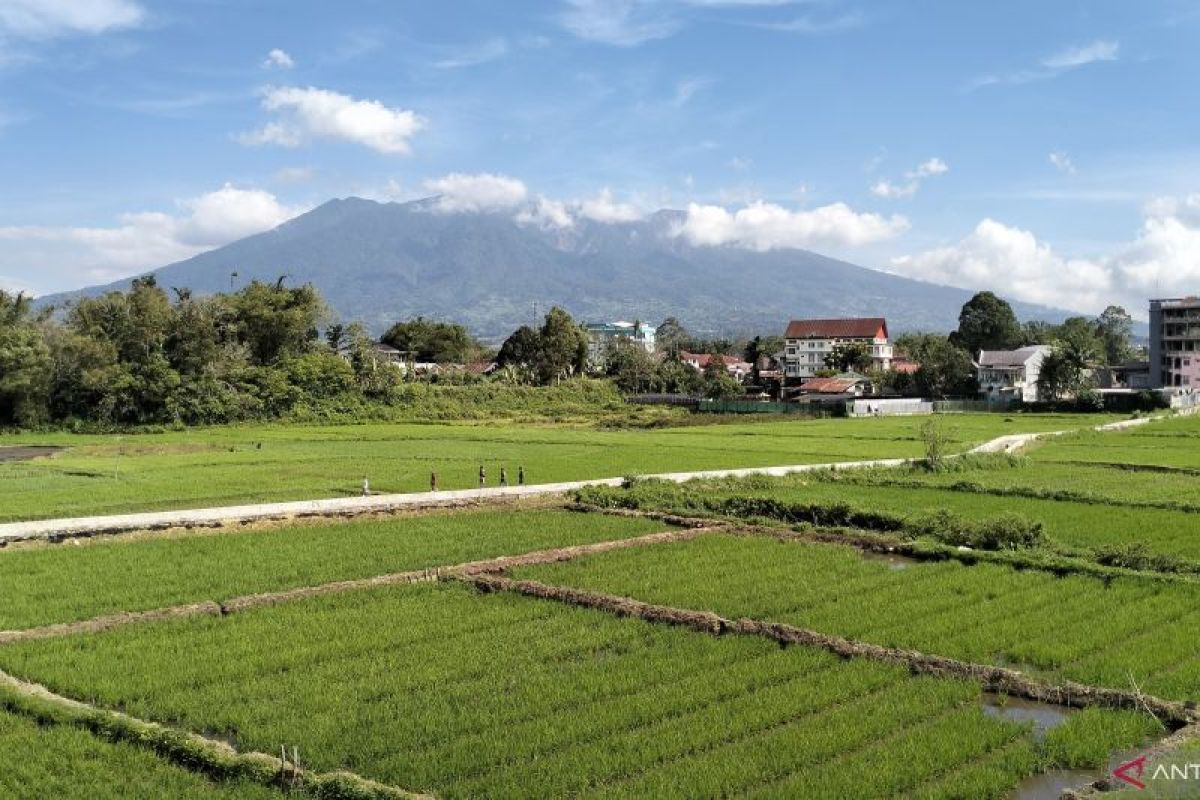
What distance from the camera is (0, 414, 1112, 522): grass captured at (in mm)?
26234

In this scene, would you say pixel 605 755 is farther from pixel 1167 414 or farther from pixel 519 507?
pixel 1167 414

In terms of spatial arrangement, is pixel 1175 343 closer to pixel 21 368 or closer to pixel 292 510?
pixel 292 510

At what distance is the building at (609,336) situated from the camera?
116m

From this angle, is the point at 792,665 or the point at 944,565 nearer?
the point at 792,665

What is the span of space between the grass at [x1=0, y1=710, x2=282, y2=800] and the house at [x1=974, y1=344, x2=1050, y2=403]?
7871cm

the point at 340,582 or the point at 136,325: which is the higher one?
the point at 136,325

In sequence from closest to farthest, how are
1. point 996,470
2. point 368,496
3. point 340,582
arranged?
1. point 340,582
2. point 368,496
3. point 996,470

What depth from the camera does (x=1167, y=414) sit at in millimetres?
57969

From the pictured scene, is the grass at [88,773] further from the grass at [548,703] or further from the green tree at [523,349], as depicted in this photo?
the green tree at [523,349]

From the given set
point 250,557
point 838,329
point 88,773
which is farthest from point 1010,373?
point 88,773

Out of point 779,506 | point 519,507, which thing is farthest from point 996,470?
point 519,507

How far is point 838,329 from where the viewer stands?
10125 centimetres

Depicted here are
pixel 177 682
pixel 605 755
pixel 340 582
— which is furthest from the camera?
pixel 340 582

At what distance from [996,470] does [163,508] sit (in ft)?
78.6
